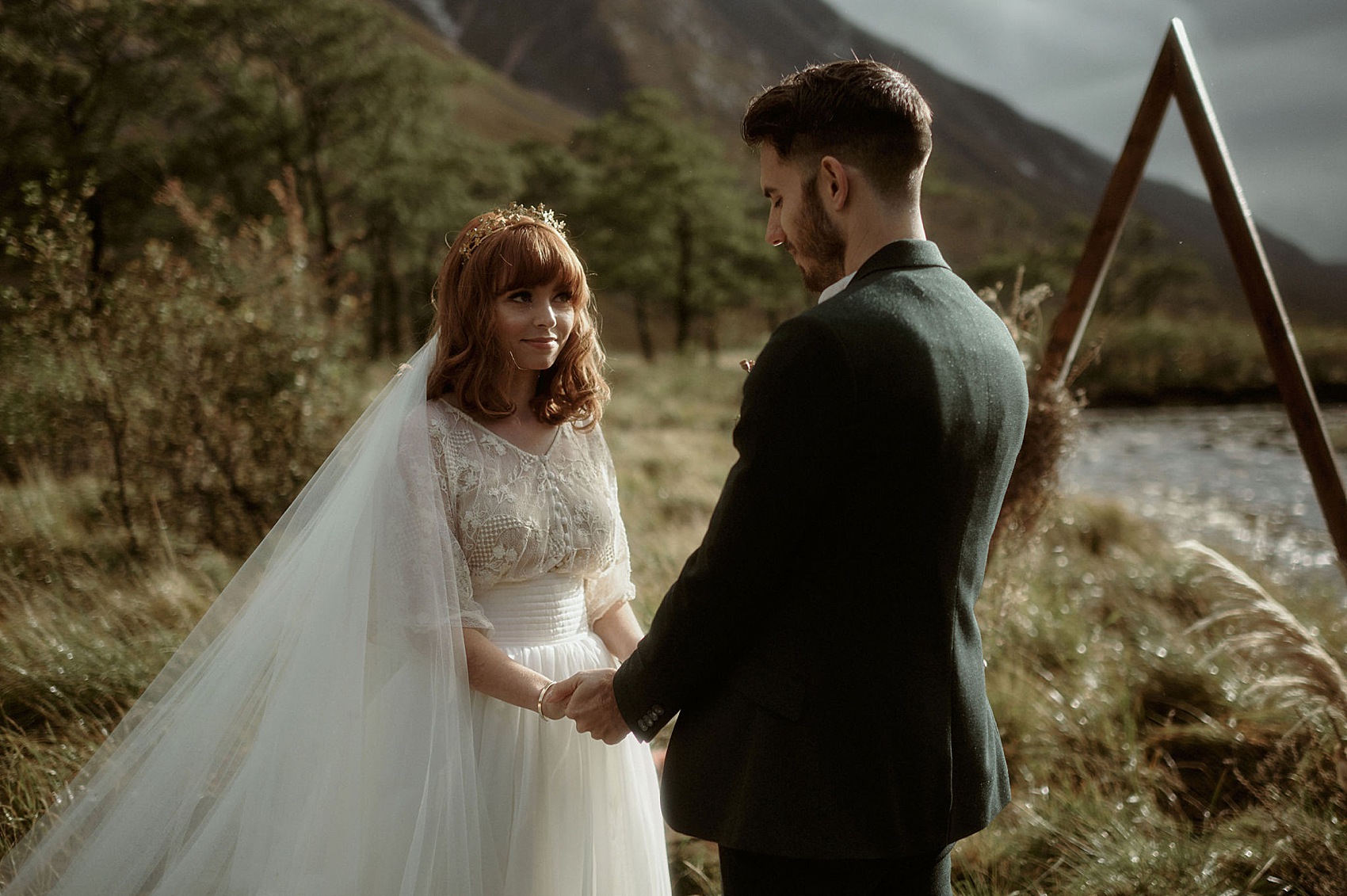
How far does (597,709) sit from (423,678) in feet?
1.52

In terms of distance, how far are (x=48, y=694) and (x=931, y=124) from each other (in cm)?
404

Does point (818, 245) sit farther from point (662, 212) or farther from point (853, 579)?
point (662, 212)

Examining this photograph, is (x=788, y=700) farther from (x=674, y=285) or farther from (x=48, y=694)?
(x=674, y=285)

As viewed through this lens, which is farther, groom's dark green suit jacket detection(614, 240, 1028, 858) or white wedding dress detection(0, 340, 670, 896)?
white wedding dress detection(0, 340, 670, 896)

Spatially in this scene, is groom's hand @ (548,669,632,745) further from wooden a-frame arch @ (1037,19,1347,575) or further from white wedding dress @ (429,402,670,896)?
wooden a-frame arch @ (1037,19,1347,575)

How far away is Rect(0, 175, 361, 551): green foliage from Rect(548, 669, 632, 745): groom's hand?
4.92 m

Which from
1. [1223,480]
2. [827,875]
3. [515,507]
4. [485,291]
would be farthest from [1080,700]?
[1223,480]

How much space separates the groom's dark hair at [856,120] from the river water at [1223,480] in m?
2.90

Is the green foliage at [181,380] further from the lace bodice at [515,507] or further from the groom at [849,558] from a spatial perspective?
the groom at [849,558]

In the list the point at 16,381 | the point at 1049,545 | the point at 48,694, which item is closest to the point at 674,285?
the point at 1049,545

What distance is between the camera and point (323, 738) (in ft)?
6.93

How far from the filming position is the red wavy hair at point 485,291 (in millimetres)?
2365

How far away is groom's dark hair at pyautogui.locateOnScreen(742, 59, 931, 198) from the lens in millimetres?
1673

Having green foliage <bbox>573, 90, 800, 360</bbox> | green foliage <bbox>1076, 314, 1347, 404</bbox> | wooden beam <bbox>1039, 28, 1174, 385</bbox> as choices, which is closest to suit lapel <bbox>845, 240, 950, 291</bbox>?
A: wooden beam <bbox>1039, 28, 1174, 385</bbox>
